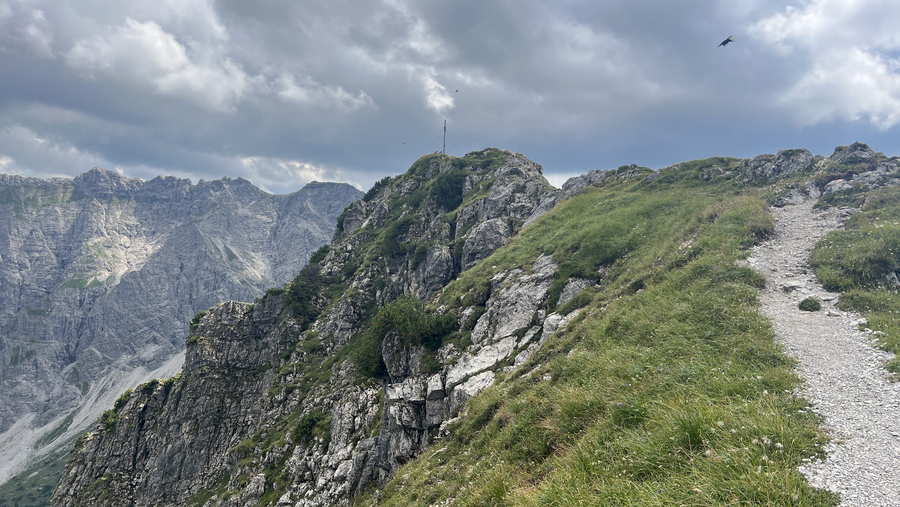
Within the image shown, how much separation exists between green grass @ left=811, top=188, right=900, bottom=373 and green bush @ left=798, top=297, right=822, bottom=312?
2.84 feet

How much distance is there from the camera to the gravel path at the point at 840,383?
603cm

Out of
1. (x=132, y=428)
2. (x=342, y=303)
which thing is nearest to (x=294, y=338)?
(x=342, y=303)

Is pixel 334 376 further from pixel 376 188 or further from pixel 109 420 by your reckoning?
pixel 376 188

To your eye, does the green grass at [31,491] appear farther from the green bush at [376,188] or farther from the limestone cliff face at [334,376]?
the green bush at [376,188]

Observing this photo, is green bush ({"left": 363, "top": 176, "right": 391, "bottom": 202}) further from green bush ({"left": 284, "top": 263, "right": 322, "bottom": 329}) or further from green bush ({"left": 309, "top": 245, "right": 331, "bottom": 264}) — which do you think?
green bush ({"left": 284, "top": 263, "right": 322, "bottom": 329})

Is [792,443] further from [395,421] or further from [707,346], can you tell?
[395,421]

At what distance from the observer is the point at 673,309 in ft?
52.4

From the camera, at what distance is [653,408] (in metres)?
8.98

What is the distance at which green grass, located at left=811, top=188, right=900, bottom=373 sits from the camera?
41.8 feet

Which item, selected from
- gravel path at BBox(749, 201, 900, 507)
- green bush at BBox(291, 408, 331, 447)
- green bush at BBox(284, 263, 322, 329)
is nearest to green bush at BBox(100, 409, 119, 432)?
green bush at BBox(284, 263, 322, 329)

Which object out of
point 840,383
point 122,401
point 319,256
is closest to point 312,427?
point 840,383

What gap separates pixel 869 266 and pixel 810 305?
16.6 feet

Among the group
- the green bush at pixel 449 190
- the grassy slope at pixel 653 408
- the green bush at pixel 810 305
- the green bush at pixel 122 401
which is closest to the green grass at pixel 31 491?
the green bush at pixel 122 401

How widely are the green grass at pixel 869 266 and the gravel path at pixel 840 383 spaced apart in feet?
1.49
